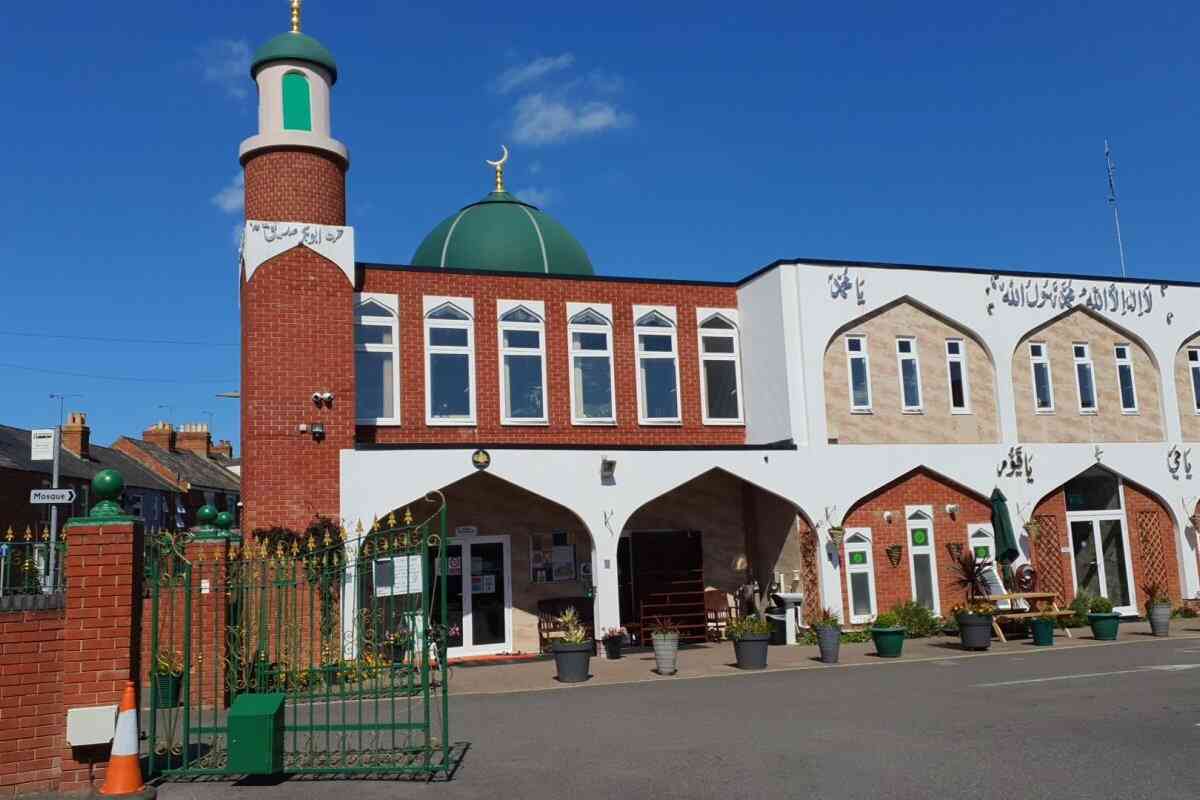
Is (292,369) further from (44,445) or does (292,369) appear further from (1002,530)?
(1002,530)

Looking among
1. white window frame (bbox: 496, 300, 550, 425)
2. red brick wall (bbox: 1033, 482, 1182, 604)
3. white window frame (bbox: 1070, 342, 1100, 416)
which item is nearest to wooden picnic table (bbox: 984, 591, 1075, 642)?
red brick wall (bbox: 1033, 482, 1182, 604)

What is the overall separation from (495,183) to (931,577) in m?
13.1

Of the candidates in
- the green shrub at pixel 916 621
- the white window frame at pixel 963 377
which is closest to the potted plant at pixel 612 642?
the green shrub at pixel 916 621

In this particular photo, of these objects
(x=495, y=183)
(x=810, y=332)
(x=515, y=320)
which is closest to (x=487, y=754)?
(x=515, y=320)

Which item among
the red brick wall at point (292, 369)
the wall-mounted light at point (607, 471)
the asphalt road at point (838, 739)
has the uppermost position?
the red brick wall at point (292, 369)

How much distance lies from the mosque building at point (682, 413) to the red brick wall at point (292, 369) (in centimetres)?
4

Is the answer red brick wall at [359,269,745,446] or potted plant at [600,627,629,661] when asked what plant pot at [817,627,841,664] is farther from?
red brick wall at [359,269,745,446]

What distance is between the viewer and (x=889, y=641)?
16844 millimetres

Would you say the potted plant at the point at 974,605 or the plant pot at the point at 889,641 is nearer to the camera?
the plant pot at the point at 889,641

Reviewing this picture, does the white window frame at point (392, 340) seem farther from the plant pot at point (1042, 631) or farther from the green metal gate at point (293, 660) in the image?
the plant pot at point (1042, 631)

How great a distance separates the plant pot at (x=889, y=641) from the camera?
16.8m

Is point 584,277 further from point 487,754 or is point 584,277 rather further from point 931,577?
point 487,754

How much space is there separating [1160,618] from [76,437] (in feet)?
123

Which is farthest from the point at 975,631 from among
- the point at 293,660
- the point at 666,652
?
the point at 293,660
